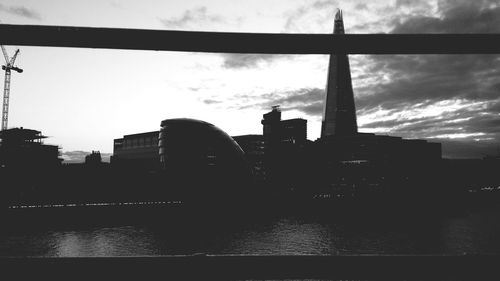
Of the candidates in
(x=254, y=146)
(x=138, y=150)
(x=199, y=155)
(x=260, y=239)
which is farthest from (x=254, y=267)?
(x=254, y=146)

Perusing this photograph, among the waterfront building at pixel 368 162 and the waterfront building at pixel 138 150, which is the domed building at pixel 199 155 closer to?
the waterfront building at pixel 138 150

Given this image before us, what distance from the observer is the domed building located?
61.0m

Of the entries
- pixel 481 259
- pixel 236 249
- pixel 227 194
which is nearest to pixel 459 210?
pixel 227 194

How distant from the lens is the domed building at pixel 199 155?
61000 mm

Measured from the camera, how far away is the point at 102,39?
1186mm

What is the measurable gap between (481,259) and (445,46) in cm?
87

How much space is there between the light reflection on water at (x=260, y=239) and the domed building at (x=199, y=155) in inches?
436

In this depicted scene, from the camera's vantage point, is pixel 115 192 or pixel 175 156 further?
pixel 115 192

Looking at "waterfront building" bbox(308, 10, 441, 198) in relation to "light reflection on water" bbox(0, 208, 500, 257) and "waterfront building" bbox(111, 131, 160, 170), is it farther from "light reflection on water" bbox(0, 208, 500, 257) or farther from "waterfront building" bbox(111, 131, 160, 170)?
"waterfront building" bbox(111, 131, 160, 170)

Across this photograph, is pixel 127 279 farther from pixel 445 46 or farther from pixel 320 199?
pixel 320 199

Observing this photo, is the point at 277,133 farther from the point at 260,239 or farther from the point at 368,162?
the point at 260,239

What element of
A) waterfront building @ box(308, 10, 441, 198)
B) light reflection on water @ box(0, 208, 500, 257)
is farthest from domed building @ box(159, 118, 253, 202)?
waterfront building @ box(308, 10, 441, 198)

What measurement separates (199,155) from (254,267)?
6450 cm

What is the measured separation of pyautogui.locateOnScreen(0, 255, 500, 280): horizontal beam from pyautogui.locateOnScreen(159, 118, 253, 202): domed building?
59.1 meters
